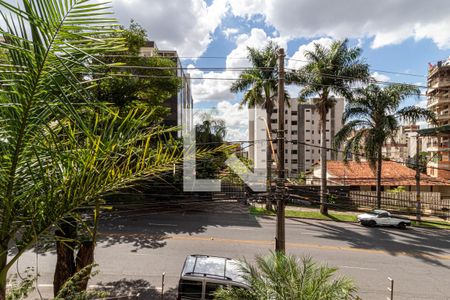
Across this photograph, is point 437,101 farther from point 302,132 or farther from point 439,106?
point 302,132

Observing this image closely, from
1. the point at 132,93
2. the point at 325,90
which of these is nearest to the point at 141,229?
the point at 132,93

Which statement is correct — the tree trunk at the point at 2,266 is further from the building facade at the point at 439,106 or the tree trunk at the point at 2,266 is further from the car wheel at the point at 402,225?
the building facade at the point at 439,106

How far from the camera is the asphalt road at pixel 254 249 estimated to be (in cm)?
884

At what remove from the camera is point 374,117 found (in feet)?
54.7

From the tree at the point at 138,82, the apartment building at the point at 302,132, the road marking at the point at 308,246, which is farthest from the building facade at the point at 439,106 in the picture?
the tree at the point at 138,82

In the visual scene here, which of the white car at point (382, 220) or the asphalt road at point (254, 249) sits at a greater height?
the white car at point (382, 220)

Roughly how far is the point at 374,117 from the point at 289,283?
15301mm

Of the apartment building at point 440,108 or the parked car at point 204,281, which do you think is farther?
the apartment building at point 440,108

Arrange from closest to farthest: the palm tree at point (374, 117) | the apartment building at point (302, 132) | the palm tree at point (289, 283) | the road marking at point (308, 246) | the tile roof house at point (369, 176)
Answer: the palm tree at point (289, 283), the road marking at point (308, 246), the palm tree at point (374, 117), the tile roof house at point (369, 176), the apartment building at point (302, 132)

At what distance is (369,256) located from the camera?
37.7ft

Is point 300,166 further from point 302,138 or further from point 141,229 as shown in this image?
point 141,229

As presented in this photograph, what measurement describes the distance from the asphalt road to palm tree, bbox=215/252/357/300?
14.1ft

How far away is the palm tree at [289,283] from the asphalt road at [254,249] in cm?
429

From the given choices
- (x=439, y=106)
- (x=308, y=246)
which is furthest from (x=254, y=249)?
(x=439, y=106)
